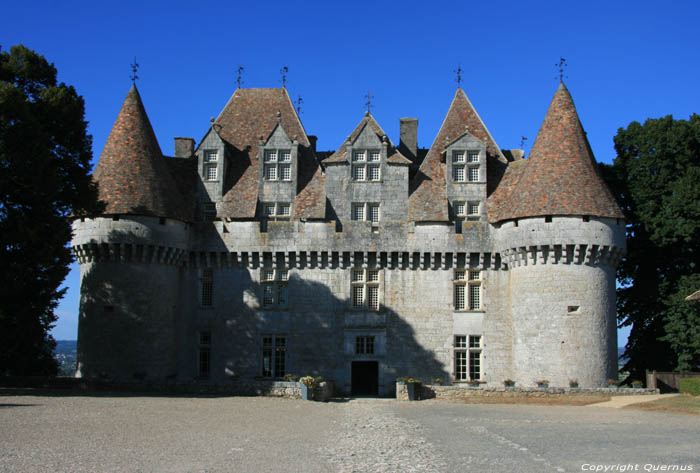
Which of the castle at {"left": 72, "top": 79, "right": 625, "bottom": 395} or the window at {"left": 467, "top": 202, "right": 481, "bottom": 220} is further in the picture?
the window at {"left": 467, "top": 202, "right": 481, "bottom": 220}

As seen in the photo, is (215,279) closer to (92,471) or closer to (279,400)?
(279,400)

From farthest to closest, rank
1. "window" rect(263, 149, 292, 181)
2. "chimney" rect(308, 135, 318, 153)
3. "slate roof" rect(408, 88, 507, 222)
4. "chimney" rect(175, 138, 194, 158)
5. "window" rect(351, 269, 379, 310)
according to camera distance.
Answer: "chimney" rect(308, 135, 318, 153)
"chimney" rect(175, 138, 194, 158)
"window" rect(263, 149, 292, 181)
"slate roof" rect(408, 88, 507, 222)
"window" rect(351, 269, 379, 310)

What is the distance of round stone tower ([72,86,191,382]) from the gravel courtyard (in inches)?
231

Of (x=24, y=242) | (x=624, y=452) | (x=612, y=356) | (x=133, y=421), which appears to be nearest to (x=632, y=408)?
(x=612, y=356)

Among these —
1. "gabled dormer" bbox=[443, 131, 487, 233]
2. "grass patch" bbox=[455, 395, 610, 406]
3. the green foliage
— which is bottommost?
"grass patch" bbox=[455, 395, 610, 406]

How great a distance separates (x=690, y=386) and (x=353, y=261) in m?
13.8

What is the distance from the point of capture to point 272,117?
35.0 meters

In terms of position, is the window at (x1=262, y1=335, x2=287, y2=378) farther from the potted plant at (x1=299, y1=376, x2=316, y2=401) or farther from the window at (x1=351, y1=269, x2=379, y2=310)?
the potted plant at (x1=299, y1=376, x2=316, y2=401)

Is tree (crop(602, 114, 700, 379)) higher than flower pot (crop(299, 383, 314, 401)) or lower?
higher

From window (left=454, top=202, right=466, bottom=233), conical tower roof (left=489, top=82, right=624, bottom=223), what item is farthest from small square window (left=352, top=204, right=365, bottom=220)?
conical tower roof (left=489, top=82, right=624, bottom=223)

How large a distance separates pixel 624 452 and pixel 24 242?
1852cm

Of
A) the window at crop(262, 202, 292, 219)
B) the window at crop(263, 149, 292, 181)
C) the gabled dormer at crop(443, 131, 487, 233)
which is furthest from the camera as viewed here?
the window at crop(263, 149, 292, 181)

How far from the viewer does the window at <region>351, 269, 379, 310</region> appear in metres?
31.0

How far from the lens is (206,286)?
104 feet
